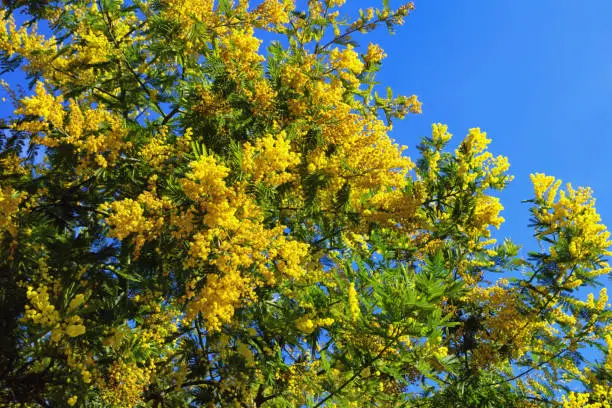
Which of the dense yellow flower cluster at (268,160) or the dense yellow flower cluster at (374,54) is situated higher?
the dense yellow flower cluster at (374,54)

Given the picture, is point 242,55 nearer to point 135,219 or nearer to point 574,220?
point 135,219

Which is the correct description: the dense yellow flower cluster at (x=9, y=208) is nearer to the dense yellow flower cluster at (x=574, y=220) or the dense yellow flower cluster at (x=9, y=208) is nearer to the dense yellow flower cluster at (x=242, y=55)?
the dense yellow flower cluster at (x=242, y=55)

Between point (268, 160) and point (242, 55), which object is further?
point (242, 55)

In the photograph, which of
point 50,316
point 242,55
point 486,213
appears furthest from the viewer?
point 486,213

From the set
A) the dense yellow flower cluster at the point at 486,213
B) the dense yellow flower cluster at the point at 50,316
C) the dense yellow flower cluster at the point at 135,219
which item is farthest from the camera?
the dense yellow flower cluster at the point at 486,213

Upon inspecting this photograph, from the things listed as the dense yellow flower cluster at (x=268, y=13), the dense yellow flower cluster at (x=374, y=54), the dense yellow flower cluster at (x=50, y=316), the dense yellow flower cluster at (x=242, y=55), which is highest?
the dense yellow flower cluster at (x=374, y=54)

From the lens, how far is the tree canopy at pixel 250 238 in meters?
5.05

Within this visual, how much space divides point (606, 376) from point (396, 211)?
3885mm

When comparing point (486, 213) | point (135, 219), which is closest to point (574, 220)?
point (486, 213)

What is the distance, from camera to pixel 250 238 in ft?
15.7

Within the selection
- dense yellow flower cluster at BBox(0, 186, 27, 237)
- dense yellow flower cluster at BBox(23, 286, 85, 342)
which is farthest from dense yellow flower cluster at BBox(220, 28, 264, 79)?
dense yellow flower cluster at BBox(23, 286, 85, 342)

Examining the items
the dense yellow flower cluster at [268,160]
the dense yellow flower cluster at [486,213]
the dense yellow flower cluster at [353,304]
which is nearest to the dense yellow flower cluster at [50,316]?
the dense yellow flower cluster at [268,160]

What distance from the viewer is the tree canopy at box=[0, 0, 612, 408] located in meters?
5.05

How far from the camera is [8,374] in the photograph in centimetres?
594
